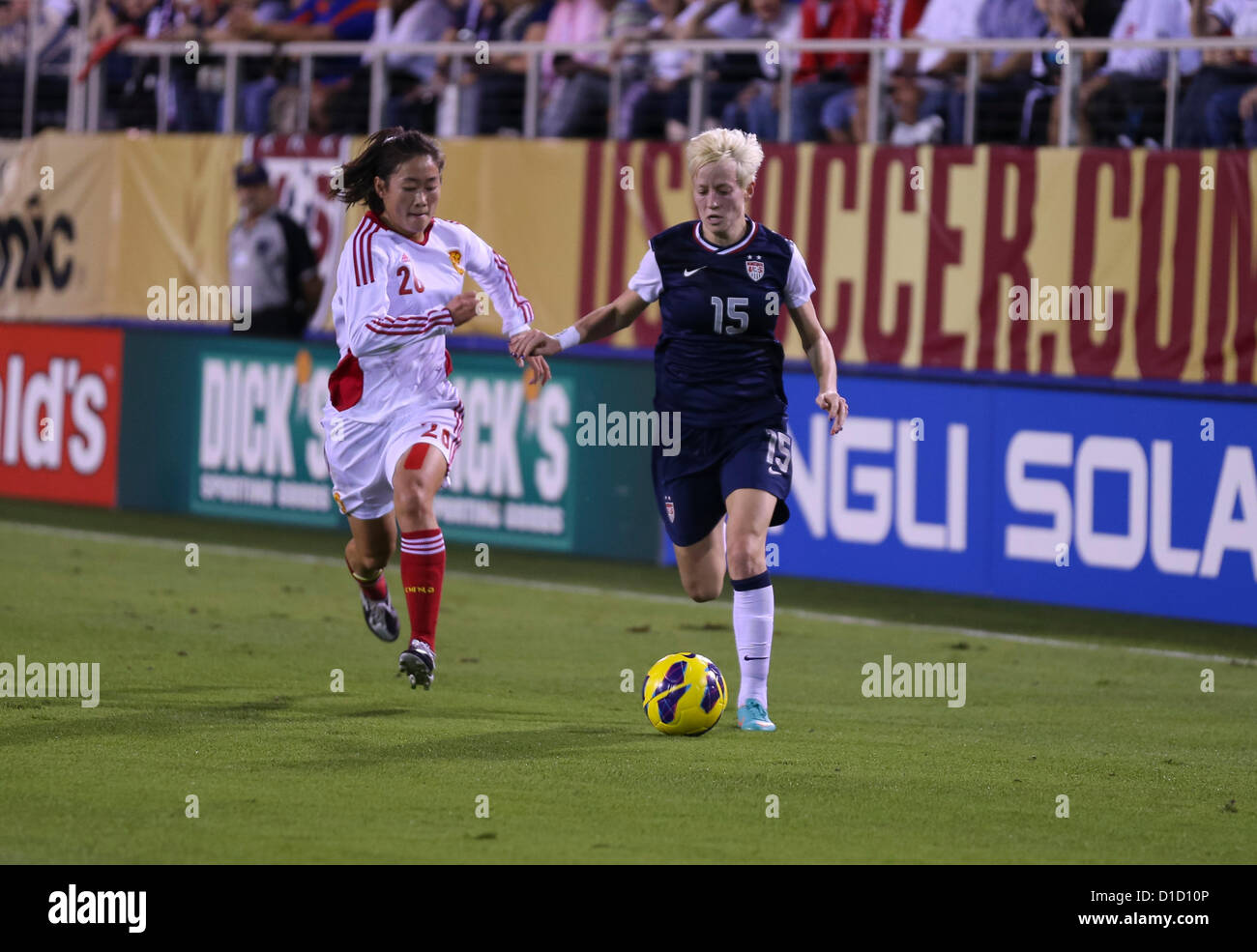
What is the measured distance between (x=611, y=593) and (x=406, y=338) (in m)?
4.93

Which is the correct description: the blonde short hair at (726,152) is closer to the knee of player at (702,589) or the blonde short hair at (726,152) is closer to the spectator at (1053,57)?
the knee of player at (702,589)

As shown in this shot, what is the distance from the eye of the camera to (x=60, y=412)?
18203 mm

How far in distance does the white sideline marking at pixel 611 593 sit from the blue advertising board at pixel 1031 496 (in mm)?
887

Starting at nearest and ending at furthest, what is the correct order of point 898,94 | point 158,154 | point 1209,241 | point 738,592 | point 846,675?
1. point 738,592
2. point 846,675
3. point 1209,241
4. point 898,94
5. point 158,154

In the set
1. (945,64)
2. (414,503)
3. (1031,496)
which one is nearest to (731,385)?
(414,503)

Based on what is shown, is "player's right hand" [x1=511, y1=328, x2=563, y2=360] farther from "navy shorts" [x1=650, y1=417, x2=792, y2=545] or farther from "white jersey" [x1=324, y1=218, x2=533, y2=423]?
"navy shorts" [x1=650, y1=417, x2=792, y2=545]

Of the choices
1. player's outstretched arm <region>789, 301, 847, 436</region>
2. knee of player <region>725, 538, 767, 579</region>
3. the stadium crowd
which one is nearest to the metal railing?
the stadium crowd

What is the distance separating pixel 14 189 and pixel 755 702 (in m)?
13.2

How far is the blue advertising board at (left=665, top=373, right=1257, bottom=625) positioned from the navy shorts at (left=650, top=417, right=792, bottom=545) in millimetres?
4647

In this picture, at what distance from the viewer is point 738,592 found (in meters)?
8.70

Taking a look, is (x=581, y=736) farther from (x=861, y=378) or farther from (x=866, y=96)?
(x=866, y=96)

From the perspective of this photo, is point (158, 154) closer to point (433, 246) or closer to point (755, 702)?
point (433, 246)

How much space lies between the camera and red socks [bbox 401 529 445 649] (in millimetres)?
9234
